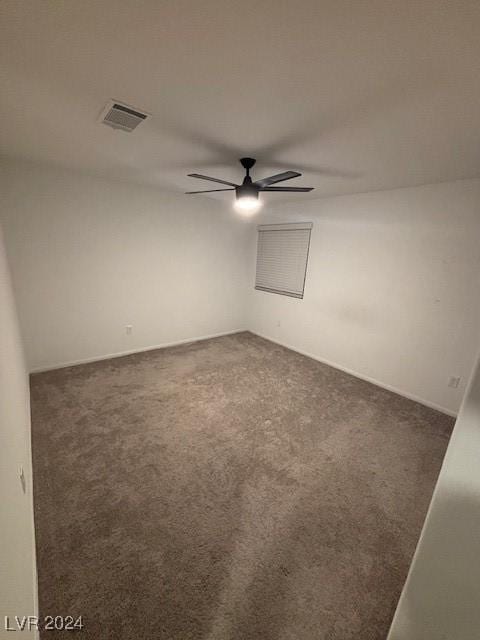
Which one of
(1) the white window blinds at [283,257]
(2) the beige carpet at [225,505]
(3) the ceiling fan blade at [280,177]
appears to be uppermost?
(3) the ceiling fan blade at [280,177]

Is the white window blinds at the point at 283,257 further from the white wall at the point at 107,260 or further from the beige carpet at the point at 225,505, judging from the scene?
the beige carpet at the point at 225,505

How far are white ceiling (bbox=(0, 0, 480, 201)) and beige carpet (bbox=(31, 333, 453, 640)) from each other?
2.39m

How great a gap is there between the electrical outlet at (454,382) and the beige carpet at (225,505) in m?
0.35

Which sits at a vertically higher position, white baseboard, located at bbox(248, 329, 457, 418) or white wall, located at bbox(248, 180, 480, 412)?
white wall, located at bbox(248, 180, 480, 412)

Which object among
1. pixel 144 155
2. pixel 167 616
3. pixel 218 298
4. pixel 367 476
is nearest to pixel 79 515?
pixel 167 616

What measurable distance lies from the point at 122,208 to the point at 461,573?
399 centimetres

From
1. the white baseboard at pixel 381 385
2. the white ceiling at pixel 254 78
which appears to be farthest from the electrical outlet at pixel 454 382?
the white ceiling at pixel 254 78

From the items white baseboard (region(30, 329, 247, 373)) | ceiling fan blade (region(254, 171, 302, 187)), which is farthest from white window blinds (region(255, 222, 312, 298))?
ceiling fan blade (region(254, 171, 302, 187))

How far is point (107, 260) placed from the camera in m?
3.31

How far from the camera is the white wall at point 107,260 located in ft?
9.13

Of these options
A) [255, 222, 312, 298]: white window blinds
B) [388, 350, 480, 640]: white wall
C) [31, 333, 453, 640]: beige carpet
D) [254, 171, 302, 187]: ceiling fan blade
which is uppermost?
[254, 171, 302, 187]: ceiling fan blade

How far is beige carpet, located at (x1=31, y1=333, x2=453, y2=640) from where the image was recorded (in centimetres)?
114

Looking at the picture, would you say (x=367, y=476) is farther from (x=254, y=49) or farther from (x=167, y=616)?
(x=254, y=49)

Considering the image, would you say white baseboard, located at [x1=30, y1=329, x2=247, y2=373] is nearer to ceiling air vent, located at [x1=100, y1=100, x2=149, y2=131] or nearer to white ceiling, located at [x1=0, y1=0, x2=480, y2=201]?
white ceiling, located at [x1=0, y1=0, x2=480, y2=201]
